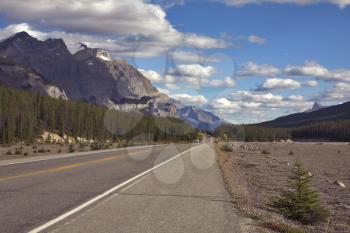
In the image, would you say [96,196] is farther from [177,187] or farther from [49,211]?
[177,187]

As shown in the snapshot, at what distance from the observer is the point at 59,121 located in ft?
418

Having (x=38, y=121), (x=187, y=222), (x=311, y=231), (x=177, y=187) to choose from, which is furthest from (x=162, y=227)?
(x=38, y=121)

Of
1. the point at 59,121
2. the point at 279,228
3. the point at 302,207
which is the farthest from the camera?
the point at 59,121

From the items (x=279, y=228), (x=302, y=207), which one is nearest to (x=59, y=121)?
(x=302, y=207)

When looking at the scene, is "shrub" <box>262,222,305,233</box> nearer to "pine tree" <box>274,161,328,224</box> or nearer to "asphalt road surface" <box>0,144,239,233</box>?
"asphalt road surface" <box>0,144,239,233</box>

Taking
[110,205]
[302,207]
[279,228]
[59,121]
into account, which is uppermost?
[59,121]

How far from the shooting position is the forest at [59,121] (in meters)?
104

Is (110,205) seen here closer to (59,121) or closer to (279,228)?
(279,228)

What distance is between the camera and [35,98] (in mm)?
125250

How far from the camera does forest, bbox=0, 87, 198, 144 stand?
10356 cm

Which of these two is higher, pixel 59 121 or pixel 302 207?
pixel 59 121

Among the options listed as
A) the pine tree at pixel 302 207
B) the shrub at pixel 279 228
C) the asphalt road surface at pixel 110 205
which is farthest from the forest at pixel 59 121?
the shrub at pixel 279 228

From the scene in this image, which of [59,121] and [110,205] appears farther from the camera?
[59,121]

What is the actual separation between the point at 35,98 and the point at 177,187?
375ft
